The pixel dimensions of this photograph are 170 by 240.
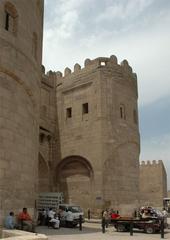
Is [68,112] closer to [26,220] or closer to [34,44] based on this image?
[34,44]

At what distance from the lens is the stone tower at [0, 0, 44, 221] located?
10.9 meters

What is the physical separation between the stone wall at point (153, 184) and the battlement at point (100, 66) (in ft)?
46.1

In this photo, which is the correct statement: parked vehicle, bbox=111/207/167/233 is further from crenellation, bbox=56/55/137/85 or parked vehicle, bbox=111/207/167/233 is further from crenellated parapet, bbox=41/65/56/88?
crenellated parapet, bbox=41/65/56/88

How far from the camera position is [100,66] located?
69.2 ft

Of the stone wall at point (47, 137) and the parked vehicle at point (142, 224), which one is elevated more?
the stone wall at point (47, 137)

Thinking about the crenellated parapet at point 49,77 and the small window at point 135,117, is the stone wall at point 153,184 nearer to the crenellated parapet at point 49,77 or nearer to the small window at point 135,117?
the small window at point 135,117

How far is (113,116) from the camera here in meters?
20.4

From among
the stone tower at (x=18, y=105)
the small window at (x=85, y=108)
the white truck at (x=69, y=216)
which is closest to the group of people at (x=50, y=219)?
the white truck at (x=69, y=216)

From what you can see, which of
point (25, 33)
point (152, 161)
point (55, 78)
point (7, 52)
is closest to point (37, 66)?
point (25, 33)

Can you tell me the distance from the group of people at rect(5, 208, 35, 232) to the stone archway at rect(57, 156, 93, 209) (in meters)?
8.74

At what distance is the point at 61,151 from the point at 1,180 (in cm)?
1105

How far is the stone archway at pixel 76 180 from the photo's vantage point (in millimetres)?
19797

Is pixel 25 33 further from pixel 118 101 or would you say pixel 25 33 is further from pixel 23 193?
pixel 118 101

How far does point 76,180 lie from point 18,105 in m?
9.84
